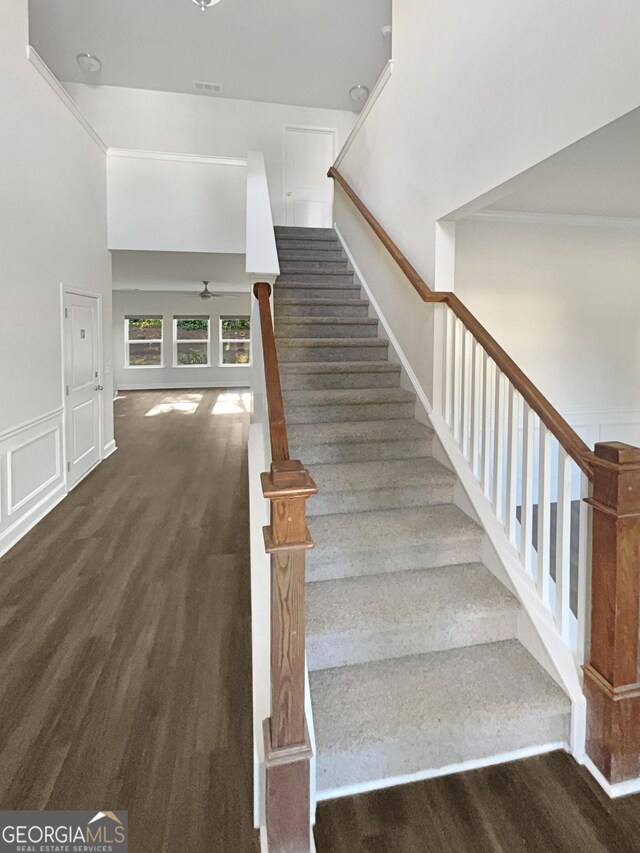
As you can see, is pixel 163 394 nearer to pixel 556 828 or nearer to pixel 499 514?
pixel 499 514

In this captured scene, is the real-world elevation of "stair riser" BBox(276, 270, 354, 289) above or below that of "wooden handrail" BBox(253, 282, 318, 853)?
above

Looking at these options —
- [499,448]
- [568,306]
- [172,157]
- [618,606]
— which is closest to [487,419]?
[499,448]

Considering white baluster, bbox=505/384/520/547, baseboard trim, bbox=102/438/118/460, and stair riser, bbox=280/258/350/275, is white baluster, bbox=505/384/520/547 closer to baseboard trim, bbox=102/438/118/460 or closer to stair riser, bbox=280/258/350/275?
stair riser, bbox=280/258/350/275

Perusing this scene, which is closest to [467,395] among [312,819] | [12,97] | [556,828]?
[556,828]

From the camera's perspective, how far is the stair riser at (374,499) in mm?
2307

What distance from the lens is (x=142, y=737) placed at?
1.64 meters

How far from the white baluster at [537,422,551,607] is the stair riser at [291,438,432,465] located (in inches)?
38.6

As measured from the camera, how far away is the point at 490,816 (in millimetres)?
1370

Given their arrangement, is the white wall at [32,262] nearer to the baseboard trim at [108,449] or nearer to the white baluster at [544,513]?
the baseboard trim at [108,449]

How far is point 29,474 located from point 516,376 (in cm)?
336

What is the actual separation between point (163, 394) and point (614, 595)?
10.3 meters

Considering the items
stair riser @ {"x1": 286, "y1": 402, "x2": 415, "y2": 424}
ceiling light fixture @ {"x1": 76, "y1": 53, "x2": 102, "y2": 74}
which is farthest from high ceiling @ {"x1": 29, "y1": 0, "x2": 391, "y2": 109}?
stair riser @ {"x1": 286, "y1": 402, "x2": 415, "y2": 424}

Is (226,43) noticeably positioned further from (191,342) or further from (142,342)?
(142,342)

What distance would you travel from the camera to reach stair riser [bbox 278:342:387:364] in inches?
135
